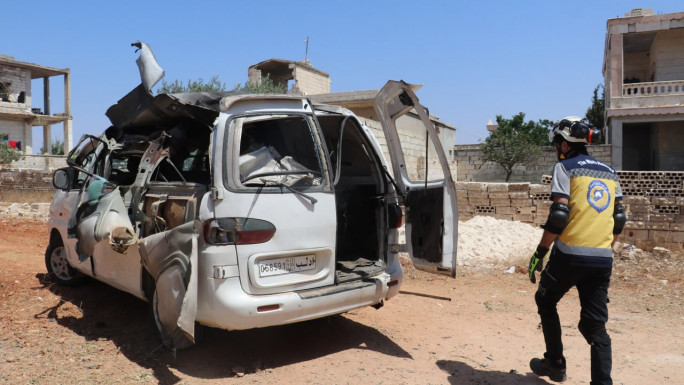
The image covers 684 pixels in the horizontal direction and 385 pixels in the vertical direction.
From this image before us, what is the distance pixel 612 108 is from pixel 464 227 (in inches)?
535

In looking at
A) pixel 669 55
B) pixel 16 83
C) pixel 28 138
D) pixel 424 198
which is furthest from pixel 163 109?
pixel 16 83

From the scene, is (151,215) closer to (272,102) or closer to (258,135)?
(258,135)

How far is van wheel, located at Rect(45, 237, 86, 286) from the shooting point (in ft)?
19.4

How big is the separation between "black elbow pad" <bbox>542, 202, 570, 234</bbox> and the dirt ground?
4.00ft

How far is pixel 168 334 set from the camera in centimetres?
387

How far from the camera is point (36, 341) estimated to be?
14.5ft

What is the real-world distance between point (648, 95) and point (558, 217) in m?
20.3

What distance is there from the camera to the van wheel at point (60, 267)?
591cm

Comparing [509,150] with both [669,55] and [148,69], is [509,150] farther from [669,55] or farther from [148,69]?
[148,69]

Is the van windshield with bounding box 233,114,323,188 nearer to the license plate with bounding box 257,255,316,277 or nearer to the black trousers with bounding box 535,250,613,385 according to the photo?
the license plate with bounding box 257,255,316,277

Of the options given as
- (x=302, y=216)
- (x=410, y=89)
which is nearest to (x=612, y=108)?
A: (x=410, y=89)

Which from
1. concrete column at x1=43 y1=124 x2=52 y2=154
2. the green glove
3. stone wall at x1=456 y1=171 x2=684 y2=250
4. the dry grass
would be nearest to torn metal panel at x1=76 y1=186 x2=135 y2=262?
the green glove

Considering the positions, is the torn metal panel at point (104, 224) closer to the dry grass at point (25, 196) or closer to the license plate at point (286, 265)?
the license plate at point (286, 265)

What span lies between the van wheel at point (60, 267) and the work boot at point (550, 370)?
4.85m
